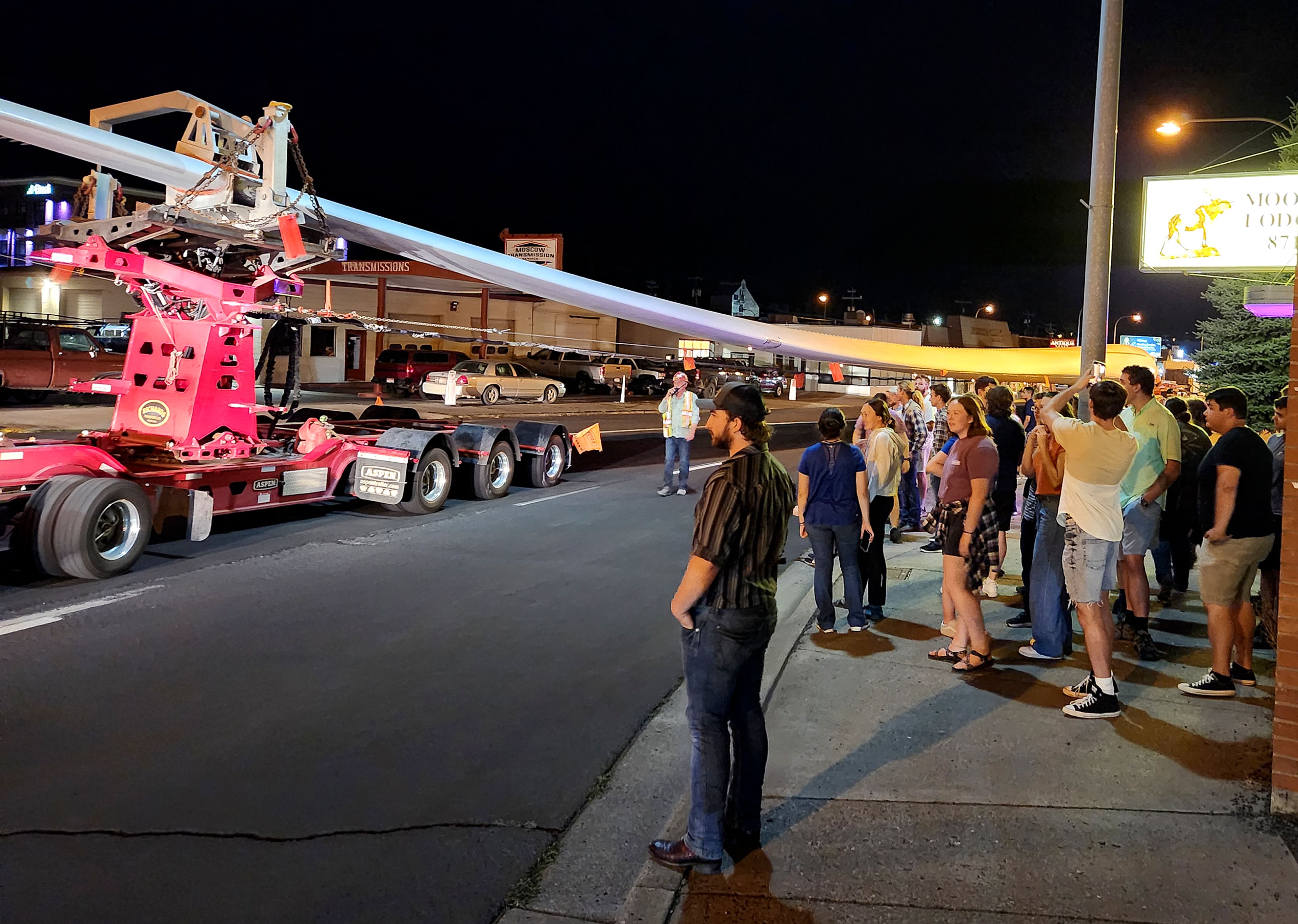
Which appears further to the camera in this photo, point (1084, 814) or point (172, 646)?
point (172, 646)

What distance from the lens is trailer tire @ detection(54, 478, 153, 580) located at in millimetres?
7680

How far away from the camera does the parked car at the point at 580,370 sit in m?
42.3

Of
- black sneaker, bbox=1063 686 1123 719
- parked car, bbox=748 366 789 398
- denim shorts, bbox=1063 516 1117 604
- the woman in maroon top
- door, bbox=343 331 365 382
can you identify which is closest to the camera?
black sneaker, bbox=1063 686 1123 719

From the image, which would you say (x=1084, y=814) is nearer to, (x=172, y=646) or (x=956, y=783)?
(x=956, y=783)

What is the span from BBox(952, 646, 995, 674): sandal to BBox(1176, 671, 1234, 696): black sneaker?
3.67ft

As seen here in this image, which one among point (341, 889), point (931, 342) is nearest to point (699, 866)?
point (341, 889)

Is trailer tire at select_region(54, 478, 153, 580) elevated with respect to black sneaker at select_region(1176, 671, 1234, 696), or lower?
elevated

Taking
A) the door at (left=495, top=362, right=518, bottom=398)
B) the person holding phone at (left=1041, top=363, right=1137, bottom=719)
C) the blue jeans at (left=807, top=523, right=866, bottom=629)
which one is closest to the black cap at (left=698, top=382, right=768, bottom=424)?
the person holding phone at (left=1041, top=363, right=1137, bottom=719)

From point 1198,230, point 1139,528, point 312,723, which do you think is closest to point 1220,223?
point 1198,230

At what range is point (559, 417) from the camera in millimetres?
27766

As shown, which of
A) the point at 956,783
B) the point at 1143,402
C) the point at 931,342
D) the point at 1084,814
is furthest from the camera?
the point at 931,342

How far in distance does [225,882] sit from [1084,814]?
3.57 meters

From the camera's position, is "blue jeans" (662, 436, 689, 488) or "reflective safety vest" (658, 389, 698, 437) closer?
"reflective safety vest" (658, 389, 698, 437)

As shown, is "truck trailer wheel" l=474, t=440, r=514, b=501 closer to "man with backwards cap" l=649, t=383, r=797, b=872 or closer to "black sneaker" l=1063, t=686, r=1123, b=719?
"black sneaker" l=1063, t=686, r=1123, b=719
